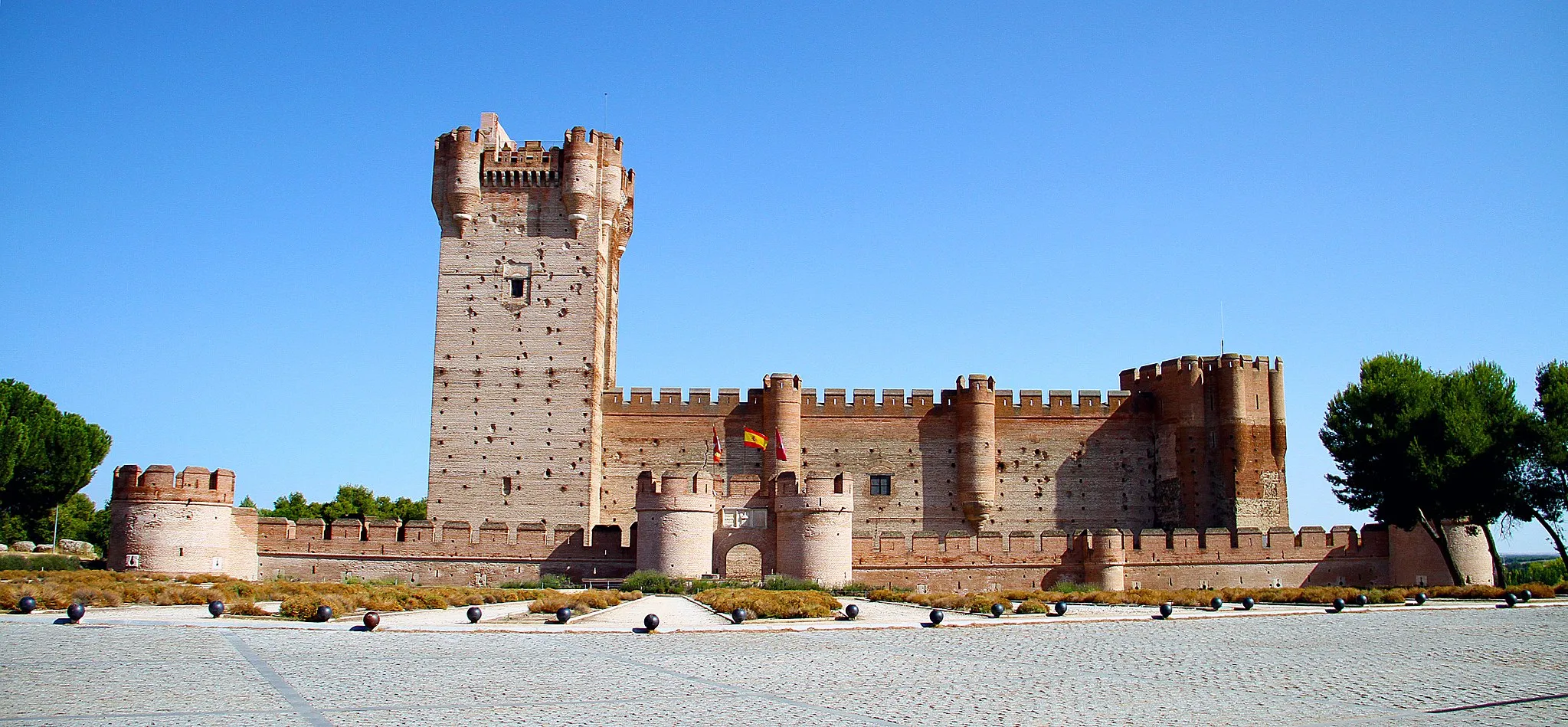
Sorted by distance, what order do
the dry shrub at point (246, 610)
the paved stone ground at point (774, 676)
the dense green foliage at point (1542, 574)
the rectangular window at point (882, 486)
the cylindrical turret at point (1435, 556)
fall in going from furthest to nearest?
the dense green foliage at point (1542, 574) → the rectangular window at point (882, 486) → the cylindrical turret at point (1435, 556) → the dry shrub at point (246, 610) → the paved stone ground at point (774, 676)

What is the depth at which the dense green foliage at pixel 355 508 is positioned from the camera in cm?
6250

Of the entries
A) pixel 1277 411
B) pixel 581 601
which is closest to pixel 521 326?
pixel 581 601

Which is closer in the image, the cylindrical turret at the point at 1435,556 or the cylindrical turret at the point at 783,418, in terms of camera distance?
the cylindrical turret at the point at 1435,556

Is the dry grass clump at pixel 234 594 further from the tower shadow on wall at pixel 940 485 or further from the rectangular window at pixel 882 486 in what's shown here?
the tower shadow on wall at pixel 940 485

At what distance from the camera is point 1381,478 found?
3422 cm

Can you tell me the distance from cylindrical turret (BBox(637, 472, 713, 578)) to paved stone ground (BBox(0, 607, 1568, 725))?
45.4ft

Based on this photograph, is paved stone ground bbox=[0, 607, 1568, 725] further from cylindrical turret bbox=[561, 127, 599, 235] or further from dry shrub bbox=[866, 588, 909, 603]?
cylindrical turret bbox=[561, 127, 599, 235]

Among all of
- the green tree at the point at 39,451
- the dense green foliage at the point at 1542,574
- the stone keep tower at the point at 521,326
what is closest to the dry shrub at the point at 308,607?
the stone keep tower at the point at 521,326

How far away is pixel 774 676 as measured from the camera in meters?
12.6

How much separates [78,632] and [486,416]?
2113 cm

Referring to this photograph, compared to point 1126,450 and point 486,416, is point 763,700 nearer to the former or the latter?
point 486,416

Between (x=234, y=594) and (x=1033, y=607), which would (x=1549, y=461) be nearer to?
(x=1033, y=607)

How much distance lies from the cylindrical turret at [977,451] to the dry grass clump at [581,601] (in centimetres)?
1577

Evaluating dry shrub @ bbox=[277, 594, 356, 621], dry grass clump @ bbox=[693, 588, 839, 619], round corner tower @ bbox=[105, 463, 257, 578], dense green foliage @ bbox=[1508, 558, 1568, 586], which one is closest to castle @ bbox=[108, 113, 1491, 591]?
round corner tower @ bbox=[105, 463, 257, 578]
